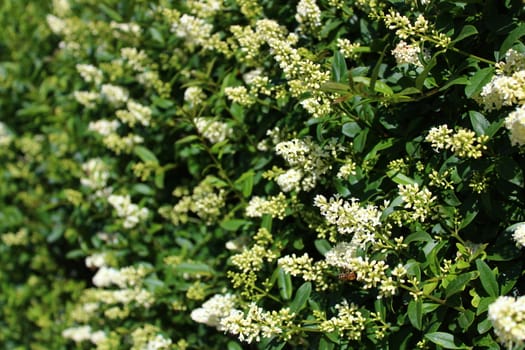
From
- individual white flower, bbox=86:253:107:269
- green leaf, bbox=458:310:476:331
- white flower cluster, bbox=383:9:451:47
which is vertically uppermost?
white flower cluster, bbox=383:9:451:47

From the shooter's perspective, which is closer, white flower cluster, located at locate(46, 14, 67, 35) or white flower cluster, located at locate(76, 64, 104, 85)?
white flower cluster, located at locate(76, 64, 104, 85)

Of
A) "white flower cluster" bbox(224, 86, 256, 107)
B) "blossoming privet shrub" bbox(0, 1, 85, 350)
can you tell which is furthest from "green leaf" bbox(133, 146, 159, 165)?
"white flower cluster" bbox(224, 86, 256, 107)

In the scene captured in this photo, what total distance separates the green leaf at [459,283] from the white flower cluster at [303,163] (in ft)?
1.96

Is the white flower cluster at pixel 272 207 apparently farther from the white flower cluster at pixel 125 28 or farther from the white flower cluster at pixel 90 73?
the white flower cluster at pixel 90 73

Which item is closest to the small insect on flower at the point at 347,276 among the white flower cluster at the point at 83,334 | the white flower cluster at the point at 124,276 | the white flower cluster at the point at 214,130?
the white flower cluster at the point at 214,130

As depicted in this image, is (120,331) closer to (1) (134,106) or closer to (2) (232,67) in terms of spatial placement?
(1) (134,106)

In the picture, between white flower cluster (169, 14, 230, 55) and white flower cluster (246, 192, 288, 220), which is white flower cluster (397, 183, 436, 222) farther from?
white flower cluster (169, 14, 230, 55)

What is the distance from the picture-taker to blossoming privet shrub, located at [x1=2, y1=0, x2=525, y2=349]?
6.57 feet

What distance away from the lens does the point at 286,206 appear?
248cm

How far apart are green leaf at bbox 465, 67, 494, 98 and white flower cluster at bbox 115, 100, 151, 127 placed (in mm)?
1723

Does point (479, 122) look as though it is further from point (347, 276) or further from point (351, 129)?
point (347, 276)

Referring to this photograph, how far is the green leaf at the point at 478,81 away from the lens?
1995 millimetres

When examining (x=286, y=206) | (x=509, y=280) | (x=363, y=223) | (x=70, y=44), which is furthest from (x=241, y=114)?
(x=70, y=44)

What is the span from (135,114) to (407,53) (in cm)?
157
